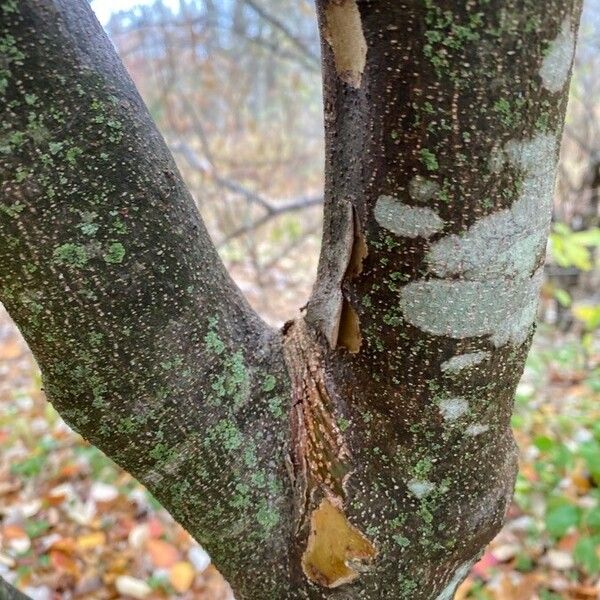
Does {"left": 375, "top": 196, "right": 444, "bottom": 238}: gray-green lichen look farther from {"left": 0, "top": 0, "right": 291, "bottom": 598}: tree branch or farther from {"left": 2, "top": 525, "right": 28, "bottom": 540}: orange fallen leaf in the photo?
{"left": 2, "top": 525, "right": 28, "bottom": 540}: orange fallen leaf

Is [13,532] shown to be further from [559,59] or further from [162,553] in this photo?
[559,59]

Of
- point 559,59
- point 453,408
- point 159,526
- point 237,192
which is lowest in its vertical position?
point 159,526

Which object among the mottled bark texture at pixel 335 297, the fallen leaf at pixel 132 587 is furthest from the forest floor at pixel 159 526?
the mottled bark texture at pixel 335 297

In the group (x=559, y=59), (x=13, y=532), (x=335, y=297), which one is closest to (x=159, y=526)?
(x=13, y=532)

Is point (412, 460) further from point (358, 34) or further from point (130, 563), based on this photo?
point (130, 563)

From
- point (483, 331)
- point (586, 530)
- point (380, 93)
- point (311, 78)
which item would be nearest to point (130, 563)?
point (586, 530)

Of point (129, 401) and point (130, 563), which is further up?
point (129, 401)

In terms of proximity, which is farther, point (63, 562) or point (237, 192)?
point (237, 192)

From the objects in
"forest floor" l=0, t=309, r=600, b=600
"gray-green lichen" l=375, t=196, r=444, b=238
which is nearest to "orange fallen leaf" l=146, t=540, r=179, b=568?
"forest floor" l=0, t=309, r=600, b=600
